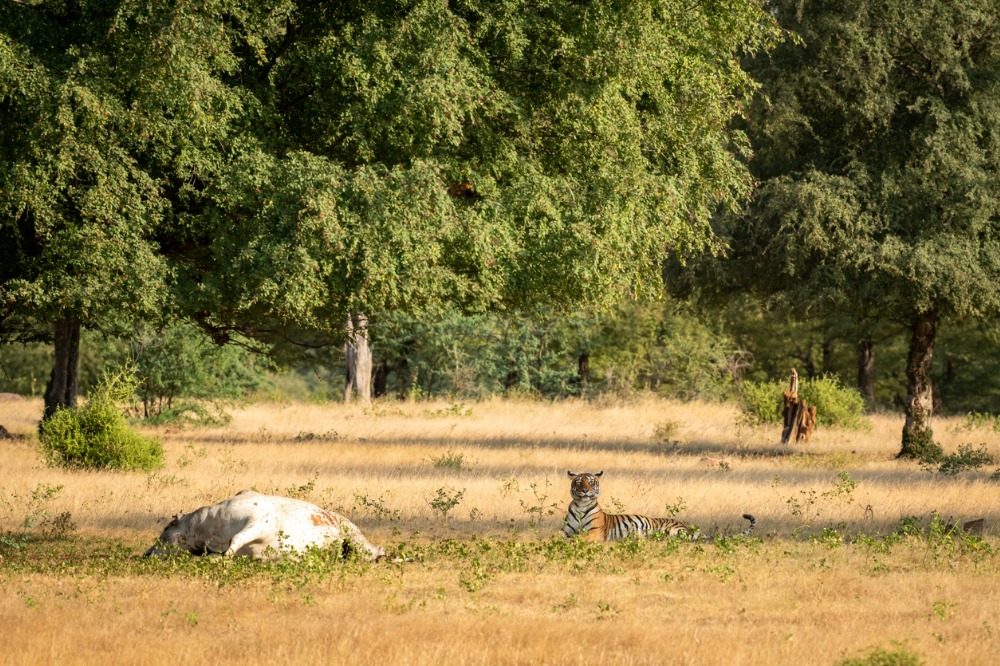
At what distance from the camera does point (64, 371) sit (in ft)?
74.6

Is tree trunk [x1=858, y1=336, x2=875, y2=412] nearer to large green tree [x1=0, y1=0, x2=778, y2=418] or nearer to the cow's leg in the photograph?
large green tree [x1=0, y1=0, x2=778, y2=418]

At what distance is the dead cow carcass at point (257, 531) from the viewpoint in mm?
10656

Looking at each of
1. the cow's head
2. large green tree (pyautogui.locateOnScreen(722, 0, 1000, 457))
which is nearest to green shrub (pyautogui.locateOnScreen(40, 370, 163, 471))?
the cow's head

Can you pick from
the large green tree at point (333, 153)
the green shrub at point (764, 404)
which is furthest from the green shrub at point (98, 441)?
the green shrub at point (764, 404)

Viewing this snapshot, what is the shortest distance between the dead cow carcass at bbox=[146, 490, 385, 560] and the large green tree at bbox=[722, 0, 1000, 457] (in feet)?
48.1

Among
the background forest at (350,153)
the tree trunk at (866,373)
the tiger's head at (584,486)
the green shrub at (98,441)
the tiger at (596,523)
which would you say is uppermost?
the background forest at (350,153)

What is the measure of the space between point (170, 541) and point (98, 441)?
8456mm

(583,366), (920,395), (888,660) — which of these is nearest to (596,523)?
(888,660)

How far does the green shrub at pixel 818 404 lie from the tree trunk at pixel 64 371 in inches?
671

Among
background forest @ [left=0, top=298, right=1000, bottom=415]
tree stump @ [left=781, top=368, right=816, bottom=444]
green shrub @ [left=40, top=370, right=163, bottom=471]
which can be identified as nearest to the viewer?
green shrub @ [left=40, top=370, right=163, bottom=471]

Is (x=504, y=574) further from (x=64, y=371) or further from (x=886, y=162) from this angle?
(x=886, y=162)

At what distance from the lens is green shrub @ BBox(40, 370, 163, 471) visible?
18.8m

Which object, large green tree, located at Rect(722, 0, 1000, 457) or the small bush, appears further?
large green tree, located at Rect(722, 0, 1000, 457)

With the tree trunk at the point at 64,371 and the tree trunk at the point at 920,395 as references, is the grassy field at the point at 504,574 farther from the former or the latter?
the tree trunk at the point at 920,395
